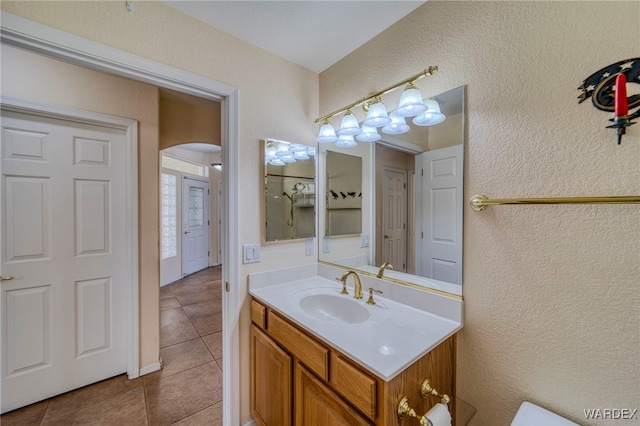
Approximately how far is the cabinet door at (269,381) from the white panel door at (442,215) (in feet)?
2.82

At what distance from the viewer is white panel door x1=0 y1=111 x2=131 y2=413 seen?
1.62 m

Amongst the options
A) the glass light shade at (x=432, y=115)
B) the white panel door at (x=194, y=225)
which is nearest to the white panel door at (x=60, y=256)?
the glass light shade at (x=432, y=115)

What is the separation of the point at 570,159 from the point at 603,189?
13cm

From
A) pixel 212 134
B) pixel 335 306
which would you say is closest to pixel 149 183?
pixel 212 134

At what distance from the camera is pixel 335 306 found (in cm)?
148

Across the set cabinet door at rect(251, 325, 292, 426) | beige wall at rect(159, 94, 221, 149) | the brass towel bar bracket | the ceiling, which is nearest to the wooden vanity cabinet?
cabinet door at rect(251, 325, 292, 426)

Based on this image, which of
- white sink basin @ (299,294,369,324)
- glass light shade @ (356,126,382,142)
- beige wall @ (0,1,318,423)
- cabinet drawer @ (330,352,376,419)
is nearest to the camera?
cabinet drawer @ (330,352,376,419)

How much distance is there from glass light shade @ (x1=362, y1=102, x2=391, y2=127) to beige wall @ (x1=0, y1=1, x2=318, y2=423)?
60cm

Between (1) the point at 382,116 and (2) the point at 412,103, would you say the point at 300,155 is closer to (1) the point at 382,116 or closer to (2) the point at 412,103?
(1) the point at 382,116

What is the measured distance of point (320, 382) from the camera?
3.35 feet

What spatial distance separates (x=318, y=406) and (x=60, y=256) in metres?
2.05

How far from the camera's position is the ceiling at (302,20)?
127cm

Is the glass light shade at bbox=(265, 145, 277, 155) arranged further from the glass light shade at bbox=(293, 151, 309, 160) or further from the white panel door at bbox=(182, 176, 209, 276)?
the white panel door at bbox=(182, 176, 209, 276)

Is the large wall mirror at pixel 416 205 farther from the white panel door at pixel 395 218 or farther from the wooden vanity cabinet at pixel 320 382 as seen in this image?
the wooden vanity cabinet at pixel 320 382
